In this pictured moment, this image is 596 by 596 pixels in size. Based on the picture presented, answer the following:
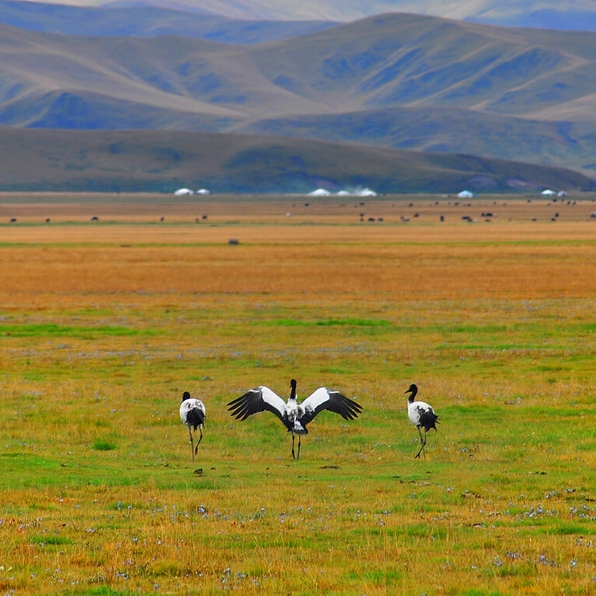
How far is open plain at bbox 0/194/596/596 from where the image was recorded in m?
11.5

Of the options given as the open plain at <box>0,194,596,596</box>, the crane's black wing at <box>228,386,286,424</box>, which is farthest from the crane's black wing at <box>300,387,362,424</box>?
the open plain at <box>0,194,596,596</box>

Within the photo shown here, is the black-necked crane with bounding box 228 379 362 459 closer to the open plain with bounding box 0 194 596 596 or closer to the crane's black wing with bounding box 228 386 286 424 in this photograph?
the crane's black wing with bounding box 228 386 286 424

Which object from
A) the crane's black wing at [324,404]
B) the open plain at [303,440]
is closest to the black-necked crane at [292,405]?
the crane's black wing at [324,404]

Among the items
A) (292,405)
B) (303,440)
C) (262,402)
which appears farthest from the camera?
(303,440)

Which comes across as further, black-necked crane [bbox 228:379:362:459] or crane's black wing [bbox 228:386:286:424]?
crane's black wing [bbox 228:386:286:424]

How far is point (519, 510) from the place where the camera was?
13984 mm

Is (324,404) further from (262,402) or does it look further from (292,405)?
(262,402)

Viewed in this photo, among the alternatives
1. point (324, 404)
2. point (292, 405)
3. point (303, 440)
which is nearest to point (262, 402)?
point (292, 405)

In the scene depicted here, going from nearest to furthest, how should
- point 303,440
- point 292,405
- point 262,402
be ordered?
point 292,405 < point 262,402 < point 303,440

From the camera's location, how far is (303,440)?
2036 cm

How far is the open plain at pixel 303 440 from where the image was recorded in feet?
37.6

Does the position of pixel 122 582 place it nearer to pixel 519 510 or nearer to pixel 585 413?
pixel 519 510

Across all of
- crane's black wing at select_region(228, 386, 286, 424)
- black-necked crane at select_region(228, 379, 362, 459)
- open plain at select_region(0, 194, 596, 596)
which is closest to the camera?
open plain at select_region(0, 194, 596, 596)

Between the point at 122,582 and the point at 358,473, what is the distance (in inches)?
263
